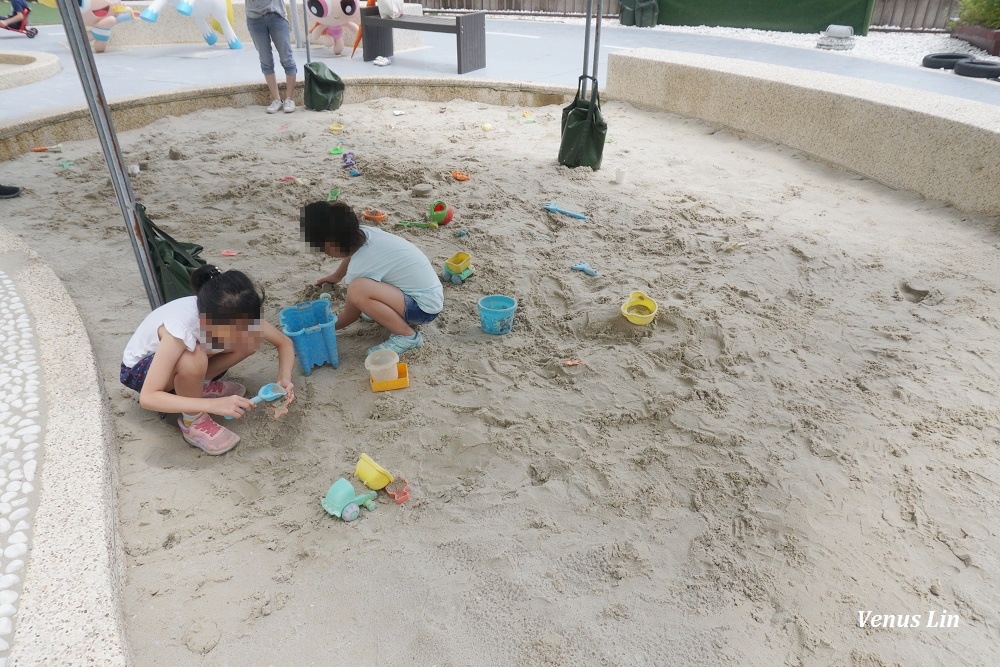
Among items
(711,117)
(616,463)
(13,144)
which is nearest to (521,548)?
(616,463)

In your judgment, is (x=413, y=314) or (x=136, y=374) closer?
(x=136, y=374)

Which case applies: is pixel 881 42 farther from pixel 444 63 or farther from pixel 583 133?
pixel 583 133

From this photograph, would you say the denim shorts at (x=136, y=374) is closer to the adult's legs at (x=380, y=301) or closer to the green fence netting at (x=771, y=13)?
the adult's legs at (x=380, y=301)

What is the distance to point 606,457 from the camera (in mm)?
2131

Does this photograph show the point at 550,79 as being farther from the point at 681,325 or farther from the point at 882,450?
the point at 882,450

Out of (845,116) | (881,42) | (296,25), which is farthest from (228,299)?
(881,42)

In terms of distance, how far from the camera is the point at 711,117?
18.0 feet

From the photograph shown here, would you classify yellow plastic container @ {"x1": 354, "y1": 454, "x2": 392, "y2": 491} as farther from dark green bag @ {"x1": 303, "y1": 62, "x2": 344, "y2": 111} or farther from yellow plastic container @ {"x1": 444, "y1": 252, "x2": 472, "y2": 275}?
dark green bag @ {"x1": 303, "y1": 62, "x2": 344, "y2": 111}

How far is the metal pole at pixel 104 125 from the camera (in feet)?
6.58

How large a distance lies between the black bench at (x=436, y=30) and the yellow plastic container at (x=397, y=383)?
5469mm

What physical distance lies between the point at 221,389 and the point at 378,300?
66 cm

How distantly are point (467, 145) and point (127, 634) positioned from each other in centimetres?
431

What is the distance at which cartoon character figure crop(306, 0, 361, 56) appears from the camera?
808 centimetres

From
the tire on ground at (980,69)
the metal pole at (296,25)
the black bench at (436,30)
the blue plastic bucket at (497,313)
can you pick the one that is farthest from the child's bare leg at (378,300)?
the tire on ground at (980,69)
